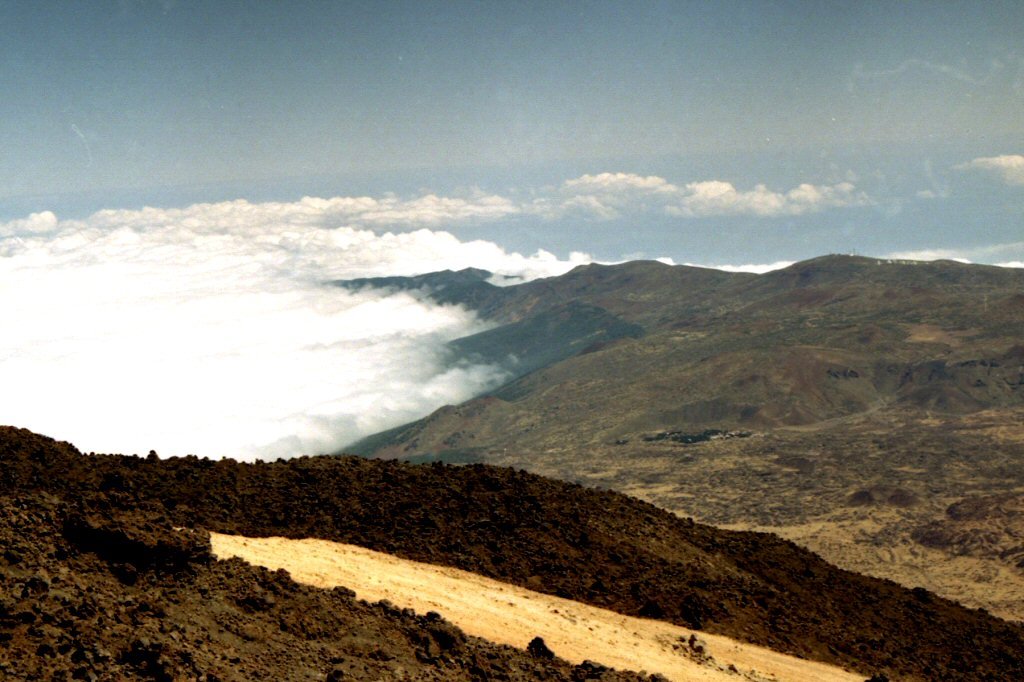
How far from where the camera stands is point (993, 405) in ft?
587

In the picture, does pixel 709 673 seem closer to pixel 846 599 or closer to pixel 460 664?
pixel 460 664

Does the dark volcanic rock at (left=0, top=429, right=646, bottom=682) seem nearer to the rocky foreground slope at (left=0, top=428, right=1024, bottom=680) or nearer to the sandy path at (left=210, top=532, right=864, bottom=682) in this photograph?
the rocky foreground slope at (left=0, top=428, right=1024, bottom=680)

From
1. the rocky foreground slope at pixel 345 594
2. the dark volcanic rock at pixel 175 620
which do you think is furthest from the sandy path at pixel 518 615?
the dark volcanic rock at pixel 175 620

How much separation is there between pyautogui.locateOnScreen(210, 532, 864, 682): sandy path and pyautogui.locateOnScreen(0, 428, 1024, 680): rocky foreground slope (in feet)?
3.12

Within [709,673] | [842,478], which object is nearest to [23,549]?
[709,673]

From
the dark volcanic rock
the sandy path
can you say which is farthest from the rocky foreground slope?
the sandy path

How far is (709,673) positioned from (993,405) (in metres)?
182

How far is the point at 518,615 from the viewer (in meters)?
23.8

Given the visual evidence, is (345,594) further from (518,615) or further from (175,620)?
(518,615)

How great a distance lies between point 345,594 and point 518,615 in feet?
17.9

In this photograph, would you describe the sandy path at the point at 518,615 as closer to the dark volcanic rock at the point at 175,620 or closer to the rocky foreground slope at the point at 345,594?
the rocky foreground slope at the point at 345,594

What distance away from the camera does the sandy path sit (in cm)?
2267

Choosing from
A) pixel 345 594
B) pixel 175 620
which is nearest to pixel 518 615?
pixel 345 594

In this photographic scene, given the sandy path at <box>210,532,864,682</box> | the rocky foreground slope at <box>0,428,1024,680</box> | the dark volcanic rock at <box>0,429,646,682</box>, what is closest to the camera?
the dark volcanic rock at <box>0,429,646,682</box>
